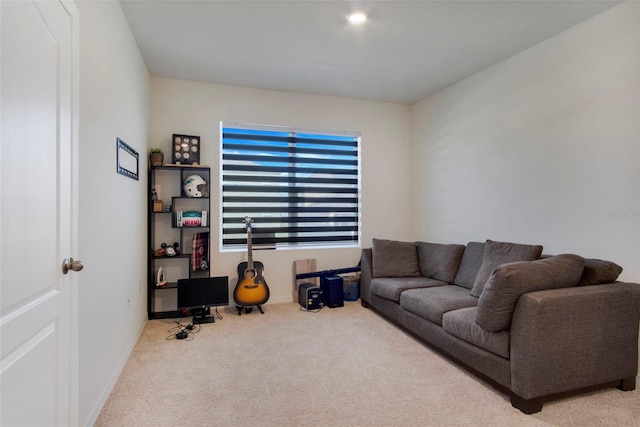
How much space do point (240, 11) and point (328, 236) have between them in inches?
116

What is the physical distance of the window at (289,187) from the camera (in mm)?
4289

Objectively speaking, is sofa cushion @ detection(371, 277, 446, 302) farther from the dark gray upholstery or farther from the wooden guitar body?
the wooden guitar body

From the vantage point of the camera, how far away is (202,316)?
12.2 feet

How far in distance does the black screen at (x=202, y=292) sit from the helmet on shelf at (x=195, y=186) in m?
0.96

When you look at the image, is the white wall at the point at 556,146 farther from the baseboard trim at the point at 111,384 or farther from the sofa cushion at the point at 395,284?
the baseboard trim at the point at 111,384

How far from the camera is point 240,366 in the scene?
8.50 ft

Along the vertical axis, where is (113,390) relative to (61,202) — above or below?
below

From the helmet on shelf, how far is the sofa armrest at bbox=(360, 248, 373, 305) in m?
2.06

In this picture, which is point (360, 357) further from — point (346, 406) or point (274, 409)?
point (274, 409)

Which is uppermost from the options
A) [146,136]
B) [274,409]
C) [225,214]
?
[146,136]

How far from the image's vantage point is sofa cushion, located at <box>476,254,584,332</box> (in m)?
2.08

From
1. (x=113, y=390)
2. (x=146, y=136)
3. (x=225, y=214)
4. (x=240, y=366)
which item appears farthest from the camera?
(x=225, y=214)

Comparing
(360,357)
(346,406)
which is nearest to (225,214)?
(360,357)

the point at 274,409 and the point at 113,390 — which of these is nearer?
the point at 274,409
